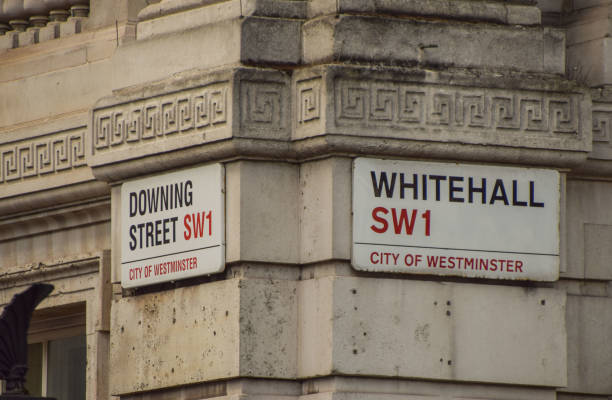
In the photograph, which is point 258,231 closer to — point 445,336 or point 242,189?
point 242,189

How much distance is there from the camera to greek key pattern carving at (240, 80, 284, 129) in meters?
14.4

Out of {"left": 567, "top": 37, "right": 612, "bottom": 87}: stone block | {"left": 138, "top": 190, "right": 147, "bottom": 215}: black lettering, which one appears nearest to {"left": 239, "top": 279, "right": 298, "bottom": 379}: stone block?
{"left": 138, "top": 190, "right": 147, "bottom": 215}: black lettering

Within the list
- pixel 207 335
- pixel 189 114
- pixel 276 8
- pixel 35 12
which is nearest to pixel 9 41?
pixel 35 12

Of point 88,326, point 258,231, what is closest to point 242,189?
point 258,231

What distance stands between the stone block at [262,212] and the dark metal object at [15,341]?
194cm

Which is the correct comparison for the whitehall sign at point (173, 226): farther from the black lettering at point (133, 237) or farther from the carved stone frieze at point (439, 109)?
the carved stone frieze at point (439, 109)

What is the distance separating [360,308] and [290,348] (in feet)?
1.79

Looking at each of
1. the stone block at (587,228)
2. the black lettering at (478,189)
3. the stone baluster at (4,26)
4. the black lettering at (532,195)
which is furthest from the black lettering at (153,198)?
the stone baluster at (4,26)

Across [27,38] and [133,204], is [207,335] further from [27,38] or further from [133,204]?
[27,38]

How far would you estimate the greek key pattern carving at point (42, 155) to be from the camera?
16406 mm

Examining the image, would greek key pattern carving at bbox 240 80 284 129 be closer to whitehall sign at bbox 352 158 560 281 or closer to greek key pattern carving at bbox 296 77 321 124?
greek key pattern carving at bbox 296 77 321 124

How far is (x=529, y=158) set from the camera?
14812mm

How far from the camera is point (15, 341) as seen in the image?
12.7m

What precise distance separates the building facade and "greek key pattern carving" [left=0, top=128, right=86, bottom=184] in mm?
736
